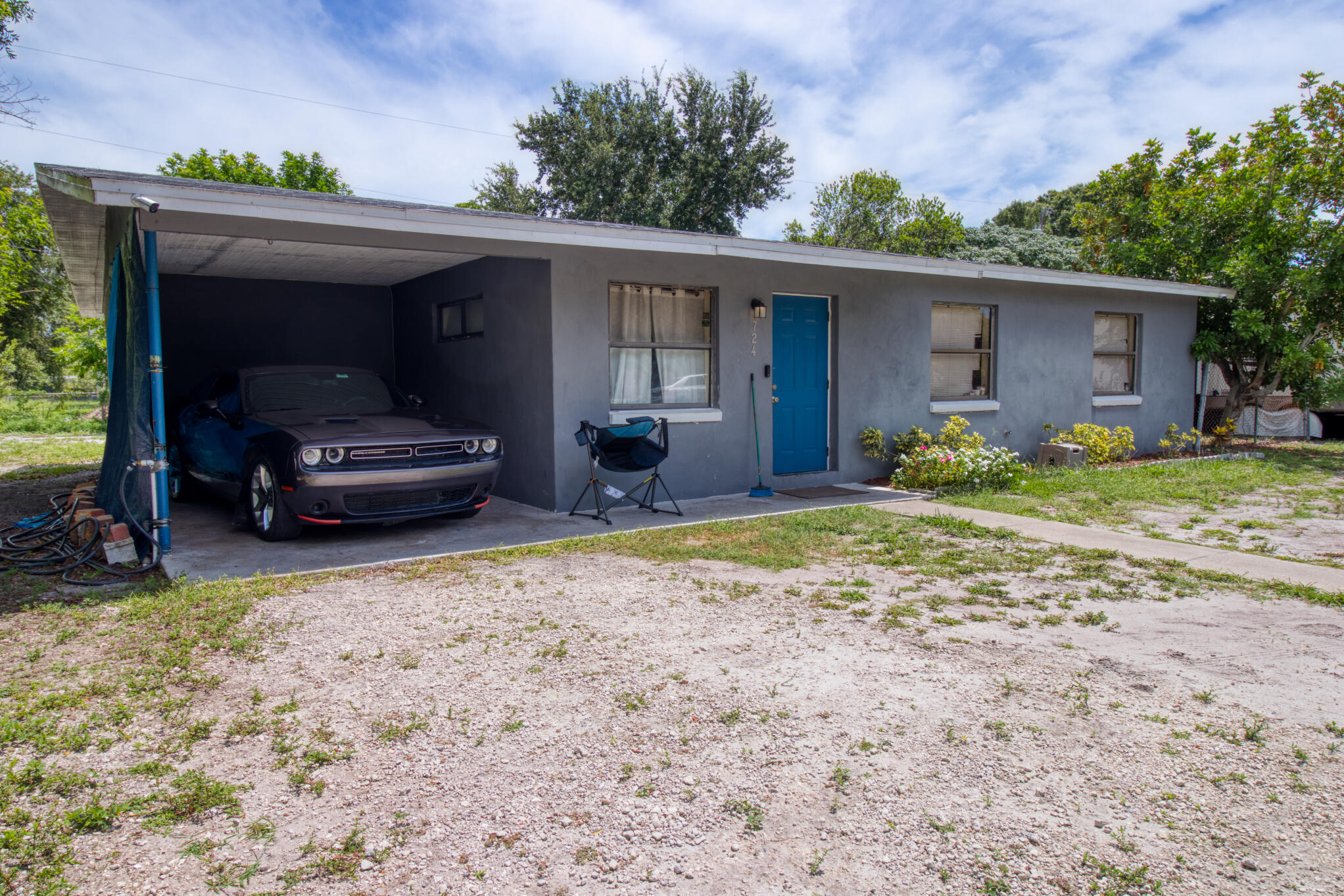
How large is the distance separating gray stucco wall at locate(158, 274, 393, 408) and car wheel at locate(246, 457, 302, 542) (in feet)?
12.1

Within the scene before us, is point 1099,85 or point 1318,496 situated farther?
point 1099,85

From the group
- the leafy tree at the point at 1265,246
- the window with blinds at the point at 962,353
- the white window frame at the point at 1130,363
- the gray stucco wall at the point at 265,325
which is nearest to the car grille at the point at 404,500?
the gray stucco wall at the point at 265,325

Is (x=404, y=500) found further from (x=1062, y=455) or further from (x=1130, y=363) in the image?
(x=1130, y=363)

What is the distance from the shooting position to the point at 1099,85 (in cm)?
1568

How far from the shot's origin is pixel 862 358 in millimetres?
9922

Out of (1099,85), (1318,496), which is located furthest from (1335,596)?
(1099,85)

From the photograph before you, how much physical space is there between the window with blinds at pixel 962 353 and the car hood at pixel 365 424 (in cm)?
637

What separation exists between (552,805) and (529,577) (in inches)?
114

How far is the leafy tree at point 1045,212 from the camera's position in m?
43.2

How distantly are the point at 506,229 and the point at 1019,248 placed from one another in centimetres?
2867

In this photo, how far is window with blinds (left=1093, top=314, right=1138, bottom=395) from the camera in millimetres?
12672

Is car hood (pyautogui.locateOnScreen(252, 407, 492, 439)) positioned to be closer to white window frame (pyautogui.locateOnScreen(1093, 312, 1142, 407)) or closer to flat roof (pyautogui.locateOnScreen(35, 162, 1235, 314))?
flat roof (pyautogui.locateOnScreen(35, 162, 1235, 314))

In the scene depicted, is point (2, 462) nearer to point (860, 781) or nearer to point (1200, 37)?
point (860, 781)

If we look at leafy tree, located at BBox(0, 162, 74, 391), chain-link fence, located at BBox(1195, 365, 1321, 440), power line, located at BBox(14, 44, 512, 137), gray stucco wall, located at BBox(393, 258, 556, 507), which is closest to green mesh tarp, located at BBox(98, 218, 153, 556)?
gray stucco wall, located at BBox(393, 258, 556, 507)
